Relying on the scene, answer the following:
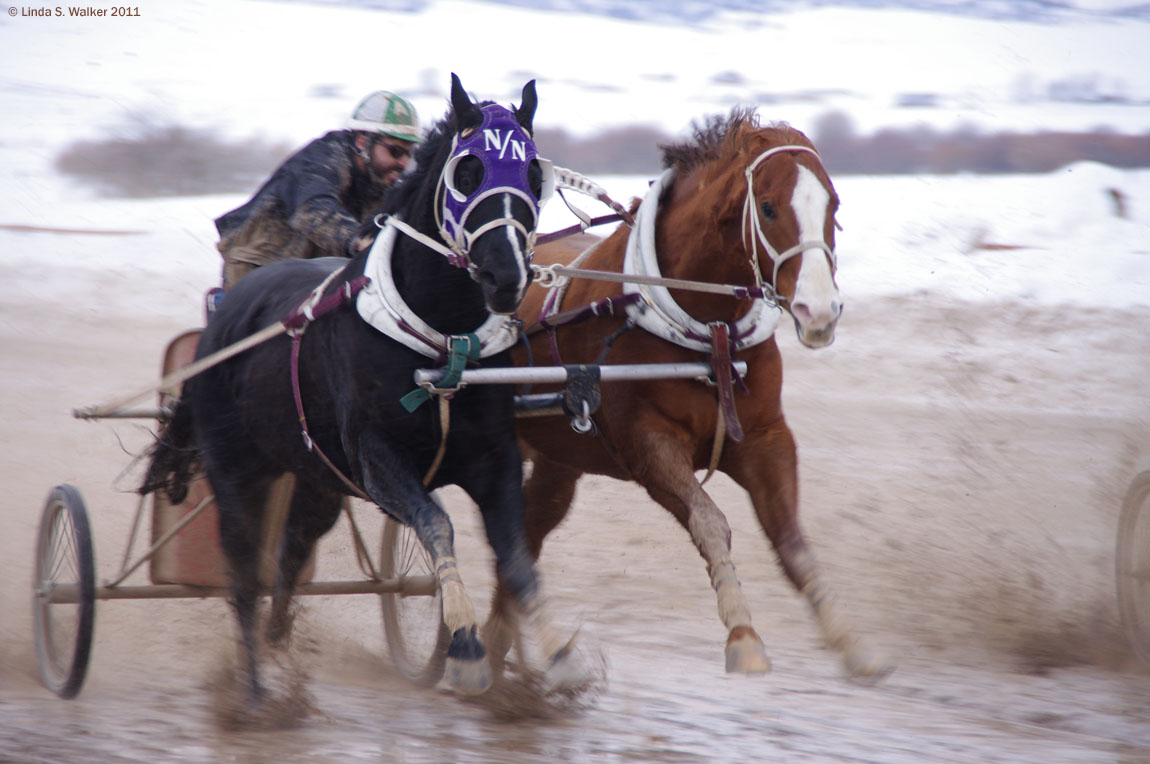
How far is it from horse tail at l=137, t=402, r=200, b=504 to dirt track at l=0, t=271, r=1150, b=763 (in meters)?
0.64

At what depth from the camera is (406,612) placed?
5.23 metres

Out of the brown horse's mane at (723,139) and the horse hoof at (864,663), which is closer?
the horse hoof at (864,663)

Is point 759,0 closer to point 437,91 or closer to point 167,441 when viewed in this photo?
point 437,91

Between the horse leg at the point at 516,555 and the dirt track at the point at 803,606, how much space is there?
54 centimetres

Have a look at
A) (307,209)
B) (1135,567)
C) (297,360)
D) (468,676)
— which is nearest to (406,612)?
(297,360)

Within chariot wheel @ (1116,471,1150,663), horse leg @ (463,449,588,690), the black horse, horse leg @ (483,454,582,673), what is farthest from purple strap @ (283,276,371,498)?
chariot wheel @ (1116,471,1150,663)

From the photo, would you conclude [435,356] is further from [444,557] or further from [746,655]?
[746,655]

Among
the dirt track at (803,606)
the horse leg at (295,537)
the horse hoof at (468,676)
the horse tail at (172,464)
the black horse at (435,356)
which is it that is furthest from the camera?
the horse tail at (172,464)

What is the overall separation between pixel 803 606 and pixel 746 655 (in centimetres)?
267

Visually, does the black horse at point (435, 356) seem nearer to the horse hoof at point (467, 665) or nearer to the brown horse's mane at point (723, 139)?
the horse hoof at point (467, 665)

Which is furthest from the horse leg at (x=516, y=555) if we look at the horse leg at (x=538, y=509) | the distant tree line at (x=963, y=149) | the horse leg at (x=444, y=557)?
the distant tree line at (x=963, y=149)

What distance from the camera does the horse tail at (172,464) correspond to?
4.84 meters

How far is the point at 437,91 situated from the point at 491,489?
10728 mm

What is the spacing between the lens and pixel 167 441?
488 cm
